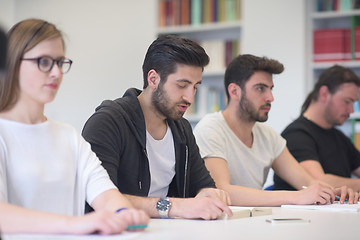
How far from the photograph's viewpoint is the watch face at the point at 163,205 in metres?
1.62

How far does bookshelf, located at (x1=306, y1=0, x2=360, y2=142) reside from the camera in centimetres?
406

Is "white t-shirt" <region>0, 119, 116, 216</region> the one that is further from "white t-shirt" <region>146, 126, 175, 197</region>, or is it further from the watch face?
"white t-shirt" <region>146, 126, 175, 197</region>

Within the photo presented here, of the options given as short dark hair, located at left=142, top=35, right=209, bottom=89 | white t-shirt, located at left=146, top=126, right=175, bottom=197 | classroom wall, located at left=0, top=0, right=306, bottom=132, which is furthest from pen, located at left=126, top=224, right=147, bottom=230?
classroom wall, located at left=0, top=0, right=306, bottom=132

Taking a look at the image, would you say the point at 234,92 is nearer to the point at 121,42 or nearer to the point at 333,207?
the point at 333,207

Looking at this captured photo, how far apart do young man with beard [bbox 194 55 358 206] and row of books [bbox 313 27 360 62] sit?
1508 mm

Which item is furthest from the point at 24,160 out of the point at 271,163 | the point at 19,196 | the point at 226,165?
the point at 271,163

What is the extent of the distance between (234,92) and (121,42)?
7.09 ft

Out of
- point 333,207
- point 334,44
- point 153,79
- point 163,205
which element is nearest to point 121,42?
point 334,44

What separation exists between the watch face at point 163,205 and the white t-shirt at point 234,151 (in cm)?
78

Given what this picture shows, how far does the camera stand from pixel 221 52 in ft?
14.4

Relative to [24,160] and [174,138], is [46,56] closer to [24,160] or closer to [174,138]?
[24,160]

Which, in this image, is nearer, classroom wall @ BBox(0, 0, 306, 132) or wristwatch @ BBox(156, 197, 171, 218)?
wristwatch @ BBox(156, 197, 171, 218)

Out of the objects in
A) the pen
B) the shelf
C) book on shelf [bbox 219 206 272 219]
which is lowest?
book on shelf [bbox 219 206 272 219]

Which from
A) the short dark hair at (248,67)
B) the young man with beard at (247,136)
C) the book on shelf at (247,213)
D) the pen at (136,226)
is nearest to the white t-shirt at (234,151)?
the young man with beard at (247,136)
